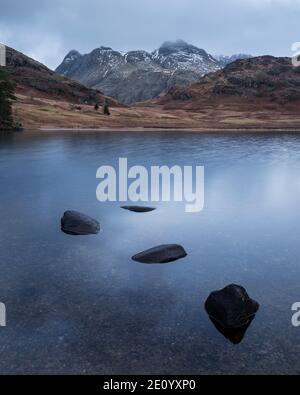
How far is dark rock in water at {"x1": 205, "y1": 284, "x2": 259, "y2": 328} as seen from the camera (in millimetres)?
11406

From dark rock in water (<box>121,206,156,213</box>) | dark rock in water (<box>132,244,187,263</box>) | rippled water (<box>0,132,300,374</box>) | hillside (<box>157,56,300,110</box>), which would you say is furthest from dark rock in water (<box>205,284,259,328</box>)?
hillside (<box>157,56,300,110</box>)

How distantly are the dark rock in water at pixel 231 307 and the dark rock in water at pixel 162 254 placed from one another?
423 cm

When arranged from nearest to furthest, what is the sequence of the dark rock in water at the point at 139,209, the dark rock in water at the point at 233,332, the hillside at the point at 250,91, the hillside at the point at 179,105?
1. the dark rock in water at the point at 233,332
2. the dark rock in water at the point at 139,209
3. the hillside at the point at 179,105
4. the hillside at the point at 250,91

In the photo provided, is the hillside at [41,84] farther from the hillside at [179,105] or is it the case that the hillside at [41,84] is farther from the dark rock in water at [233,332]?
the dark rock in water at [233,332]

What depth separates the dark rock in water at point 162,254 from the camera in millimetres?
16125

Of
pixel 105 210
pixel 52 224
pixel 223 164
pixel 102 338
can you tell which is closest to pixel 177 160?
pixel 223 164

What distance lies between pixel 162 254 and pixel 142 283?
259cm

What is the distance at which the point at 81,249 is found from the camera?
17.4m

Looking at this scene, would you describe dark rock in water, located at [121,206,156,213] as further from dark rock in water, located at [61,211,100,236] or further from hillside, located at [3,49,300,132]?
hillside, located at [3,49,300,132]

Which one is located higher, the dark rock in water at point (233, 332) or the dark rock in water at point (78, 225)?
the dark rock in water at point (78, 225)

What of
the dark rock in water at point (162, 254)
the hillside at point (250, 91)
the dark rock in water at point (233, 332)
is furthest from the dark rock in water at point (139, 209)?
the hillside at point (250, 91)

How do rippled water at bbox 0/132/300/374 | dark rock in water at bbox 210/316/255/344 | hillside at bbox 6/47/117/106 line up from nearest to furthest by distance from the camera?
rippled water at bbox 0/132/300/374, dark rock in water at bbox 210/316/255/344, hillside at bbox 6/47/117/106

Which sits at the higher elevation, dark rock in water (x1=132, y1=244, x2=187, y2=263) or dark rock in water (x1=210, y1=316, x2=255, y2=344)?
dark rock in water (x1=132, y1=244, x2=187, y2=263)

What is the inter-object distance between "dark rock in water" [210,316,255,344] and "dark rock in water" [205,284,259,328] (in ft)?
0.30
